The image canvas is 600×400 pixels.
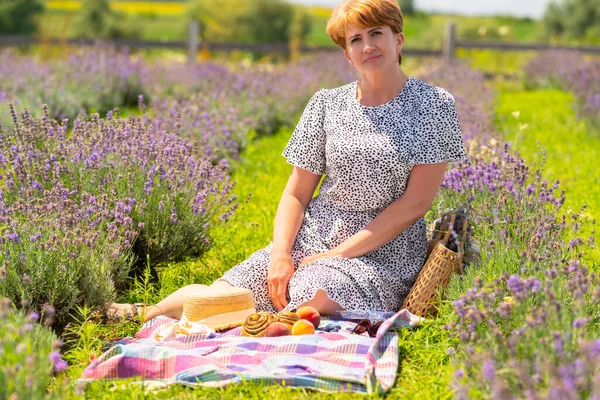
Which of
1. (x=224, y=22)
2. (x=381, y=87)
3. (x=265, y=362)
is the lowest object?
(x=265, y=362)

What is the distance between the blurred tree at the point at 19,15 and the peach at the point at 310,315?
2672cm

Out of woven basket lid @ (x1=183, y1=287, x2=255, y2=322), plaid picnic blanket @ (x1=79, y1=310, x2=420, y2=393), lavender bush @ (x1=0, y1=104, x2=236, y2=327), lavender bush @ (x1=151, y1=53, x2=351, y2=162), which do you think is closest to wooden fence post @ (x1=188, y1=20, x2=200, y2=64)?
lavender bush @ (x1=151, y1=53, x2=351, y2=162)

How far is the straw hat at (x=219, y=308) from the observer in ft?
10.6

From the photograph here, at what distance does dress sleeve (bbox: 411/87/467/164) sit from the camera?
132 inches

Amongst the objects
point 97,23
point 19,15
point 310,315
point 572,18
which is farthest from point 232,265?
point 572,18

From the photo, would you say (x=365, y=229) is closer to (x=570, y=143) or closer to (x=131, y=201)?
(x=131, y=201)

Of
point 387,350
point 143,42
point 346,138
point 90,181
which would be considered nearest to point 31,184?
point 90,181

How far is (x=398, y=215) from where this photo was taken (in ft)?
11.0

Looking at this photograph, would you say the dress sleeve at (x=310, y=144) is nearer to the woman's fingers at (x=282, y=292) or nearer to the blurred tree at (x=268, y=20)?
the woman's fingers at (x=282, y=292)

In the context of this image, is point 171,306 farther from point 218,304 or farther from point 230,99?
point 230,99

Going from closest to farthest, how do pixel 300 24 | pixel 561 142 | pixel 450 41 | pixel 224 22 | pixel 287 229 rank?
pixel 287 229 → pixel 561 142 → pixel 450 41 → pixel 224 22 → pixel 300 24

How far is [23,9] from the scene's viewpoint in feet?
93.1

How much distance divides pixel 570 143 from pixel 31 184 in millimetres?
5411

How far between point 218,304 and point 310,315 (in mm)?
388
